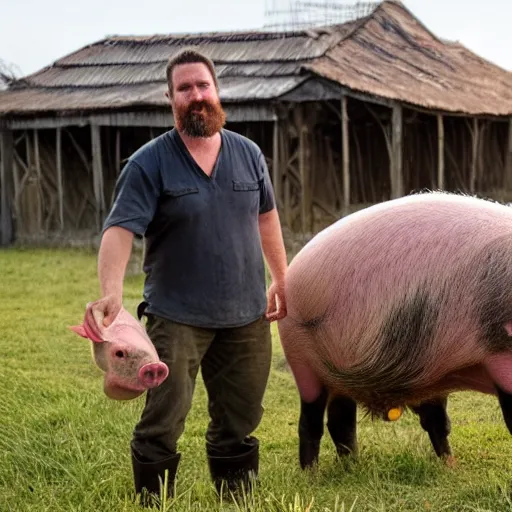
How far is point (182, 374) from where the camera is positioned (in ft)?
11.7

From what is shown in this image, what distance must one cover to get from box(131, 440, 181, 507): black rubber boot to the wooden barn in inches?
381

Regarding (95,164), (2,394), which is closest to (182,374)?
(2,394)

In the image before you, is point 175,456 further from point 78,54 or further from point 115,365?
point 78,54

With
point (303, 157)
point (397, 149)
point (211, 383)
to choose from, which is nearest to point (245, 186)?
point (211, 383)

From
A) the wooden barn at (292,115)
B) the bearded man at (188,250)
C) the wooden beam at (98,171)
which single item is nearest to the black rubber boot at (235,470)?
the bearded man at (188,250)

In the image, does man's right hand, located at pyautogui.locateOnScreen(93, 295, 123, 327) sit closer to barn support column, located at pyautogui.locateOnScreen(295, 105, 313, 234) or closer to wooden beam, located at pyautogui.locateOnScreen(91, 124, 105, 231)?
barn support column, located at pyautogui.locateOnScreen(295, 105, 313, 234)

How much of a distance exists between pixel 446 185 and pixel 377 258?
1486 centimetres

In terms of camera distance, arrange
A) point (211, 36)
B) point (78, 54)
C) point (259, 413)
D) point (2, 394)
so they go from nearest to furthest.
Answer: point (259, 413)
point (2, 394)
point (211, 36)
point (78, 54)

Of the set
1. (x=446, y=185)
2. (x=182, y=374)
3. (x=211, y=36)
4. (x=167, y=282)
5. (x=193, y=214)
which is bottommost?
(x=446, y=185)

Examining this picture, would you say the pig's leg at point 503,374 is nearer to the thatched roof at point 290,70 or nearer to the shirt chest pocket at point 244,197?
the shirt chest pocket at point 244,197

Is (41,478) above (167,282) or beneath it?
beneath

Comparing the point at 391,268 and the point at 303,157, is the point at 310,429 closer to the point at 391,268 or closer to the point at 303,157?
the point at 391,268

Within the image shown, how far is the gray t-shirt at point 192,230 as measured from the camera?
3.50m

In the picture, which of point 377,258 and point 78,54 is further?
point 78,54
